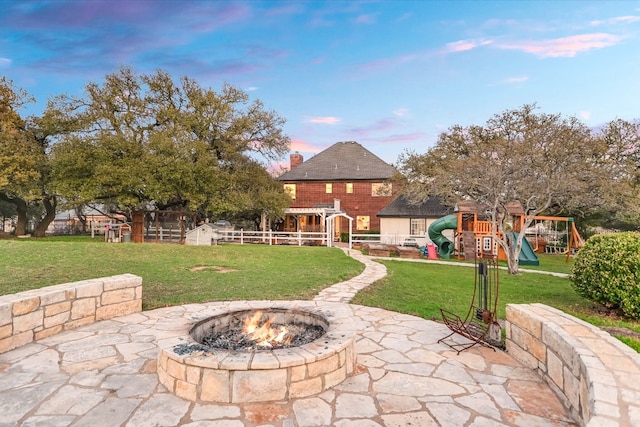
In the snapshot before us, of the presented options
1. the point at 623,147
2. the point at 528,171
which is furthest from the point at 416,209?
the point at 623,147

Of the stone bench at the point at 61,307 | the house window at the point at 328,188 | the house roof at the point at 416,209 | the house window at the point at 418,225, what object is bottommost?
the stone bench at the point at 61,307

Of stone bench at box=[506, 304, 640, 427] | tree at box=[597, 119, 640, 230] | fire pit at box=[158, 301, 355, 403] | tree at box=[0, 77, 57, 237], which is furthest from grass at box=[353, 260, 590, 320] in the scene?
tree at box=[0, 77, 57, 237]

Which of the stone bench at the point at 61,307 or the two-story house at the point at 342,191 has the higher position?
the two-story house at the point at 342,191

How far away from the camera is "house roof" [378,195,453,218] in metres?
23.7

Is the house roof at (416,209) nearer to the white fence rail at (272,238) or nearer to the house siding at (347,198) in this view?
the house siding at (347,198)

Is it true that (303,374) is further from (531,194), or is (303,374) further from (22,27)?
(22,27)

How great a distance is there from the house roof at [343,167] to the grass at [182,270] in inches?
581

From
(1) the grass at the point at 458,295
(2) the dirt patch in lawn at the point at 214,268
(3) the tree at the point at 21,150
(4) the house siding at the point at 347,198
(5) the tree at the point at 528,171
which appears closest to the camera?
(1) the grass at the point at 458,295

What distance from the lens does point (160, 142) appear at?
1816cm

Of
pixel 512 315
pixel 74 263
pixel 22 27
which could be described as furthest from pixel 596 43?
pixel 22 27

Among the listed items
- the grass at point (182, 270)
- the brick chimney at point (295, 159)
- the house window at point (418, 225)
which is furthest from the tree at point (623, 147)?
the brick chimney at point (295, 159)

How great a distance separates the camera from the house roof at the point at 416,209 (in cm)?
2369

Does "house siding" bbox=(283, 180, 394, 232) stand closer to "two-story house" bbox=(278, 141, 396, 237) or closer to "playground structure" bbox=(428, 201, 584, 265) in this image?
"two-story house" bbox=(278, 141, 396, 237)

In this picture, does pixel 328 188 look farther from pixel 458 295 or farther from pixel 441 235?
pixel 458 295
